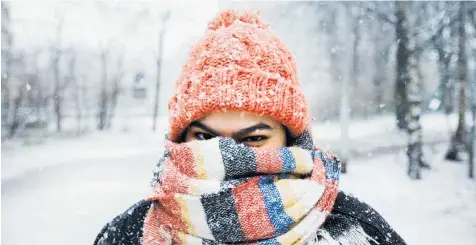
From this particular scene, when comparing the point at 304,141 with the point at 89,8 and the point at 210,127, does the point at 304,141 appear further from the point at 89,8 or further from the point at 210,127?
the point at 89,8

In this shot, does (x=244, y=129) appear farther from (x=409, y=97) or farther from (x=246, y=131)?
(x=409, y=97)

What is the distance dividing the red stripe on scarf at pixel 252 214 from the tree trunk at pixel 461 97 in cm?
329

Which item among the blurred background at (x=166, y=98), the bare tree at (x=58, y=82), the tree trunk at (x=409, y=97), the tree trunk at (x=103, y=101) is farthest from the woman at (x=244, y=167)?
the tree trunk at (x=409, y=97)

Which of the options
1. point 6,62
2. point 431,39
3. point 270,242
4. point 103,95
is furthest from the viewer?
point 431,39

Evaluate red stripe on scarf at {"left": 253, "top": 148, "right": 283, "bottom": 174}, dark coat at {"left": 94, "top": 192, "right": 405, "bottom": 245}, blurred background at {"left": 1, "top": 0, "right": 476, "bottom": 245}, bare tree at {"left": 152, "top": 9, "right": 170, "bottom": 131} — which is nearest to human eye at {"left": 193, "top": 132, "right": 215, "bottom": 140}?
red stripe on scarf at {"left": 253, "top": 148, "right": 283, "bottom": 174}

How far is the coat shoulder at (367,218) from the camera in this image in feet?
3.05

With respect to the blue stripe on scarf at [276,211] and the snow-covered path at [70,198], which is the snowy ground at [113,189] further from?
the blue stripe on scarf at [276,211]

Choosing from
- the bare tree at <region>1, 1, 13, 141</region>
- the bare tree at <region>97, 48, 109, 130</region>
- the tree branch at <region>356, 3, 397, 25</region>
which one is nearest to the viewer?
the bare tree at <region>1, 1, 13, 141</region>

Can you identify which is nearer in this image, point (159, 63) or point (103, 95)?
point (159, 63)

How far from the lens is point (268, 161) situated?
854 mm

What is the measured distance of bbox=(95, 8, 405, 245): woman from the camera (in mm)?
837

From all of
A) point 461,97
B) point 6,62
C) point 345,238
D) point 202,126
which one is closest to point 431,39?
point 461,97

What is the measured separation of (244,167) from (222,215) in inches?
4.8

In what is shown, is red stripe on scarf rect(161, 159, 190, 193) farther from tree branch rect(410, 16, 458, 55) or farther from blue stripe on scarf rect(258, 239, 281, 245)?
tree branch rect(410, 16, 458, 55)
